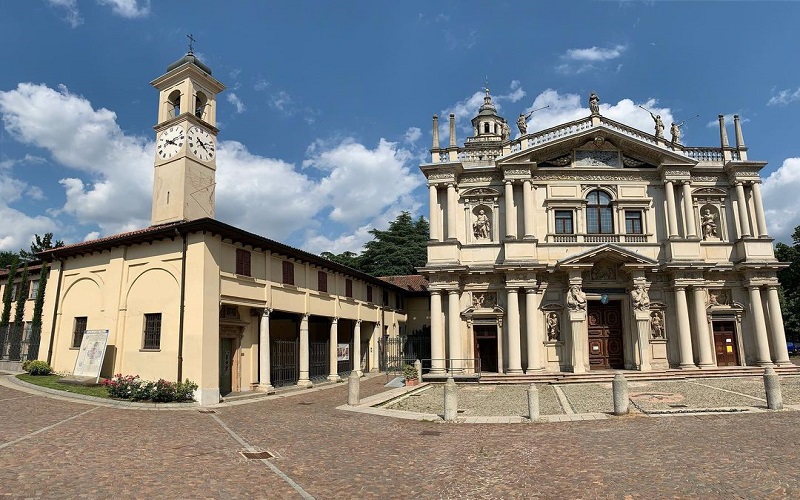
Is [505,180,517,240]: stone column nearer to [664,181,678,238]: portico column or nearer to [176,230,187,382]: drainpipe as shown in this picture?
[664,181,678,238]: portico column

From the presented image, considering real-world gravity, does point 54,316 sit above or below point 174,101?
below

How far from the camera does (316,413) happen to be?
15344mm

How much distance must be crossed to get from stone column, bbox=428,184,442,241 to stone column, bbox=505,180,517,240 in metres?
3.66

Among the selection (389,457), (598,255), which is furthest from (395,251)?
(389,457)

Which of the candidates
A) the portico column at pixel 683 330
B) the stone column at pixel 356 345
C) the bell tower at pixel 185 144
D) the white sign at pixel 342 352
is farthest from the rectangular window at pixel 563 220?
the bell tower at pixel 185 144

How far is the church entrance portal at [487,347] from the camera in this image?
26719mm

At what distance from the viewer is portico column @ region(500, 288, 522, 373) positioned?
2522 cm

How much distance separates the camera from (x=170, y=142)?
2625cm

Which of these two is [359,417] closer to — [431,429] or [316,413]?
[316,413]

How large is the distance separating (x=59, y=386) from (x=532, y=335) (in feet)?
66.1

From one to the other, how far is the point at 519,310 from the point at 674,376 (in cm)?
773

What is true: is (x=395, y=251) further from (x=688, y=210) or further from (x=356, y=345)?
(x=688, y=210)

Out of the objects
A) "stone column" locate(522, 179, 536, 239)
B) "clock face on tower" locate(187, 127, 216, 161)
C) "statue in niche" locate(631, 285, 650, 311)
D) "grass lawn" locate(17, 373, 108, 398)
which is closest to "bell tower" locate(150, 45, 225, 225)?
"clock face on tower" locate(187, 127, 216, 161)

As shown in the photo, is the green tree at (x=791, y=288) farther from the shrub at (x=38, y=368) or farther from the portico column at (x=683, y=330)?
the shrub at (x=38, y=368)
